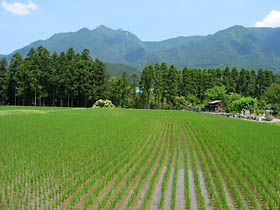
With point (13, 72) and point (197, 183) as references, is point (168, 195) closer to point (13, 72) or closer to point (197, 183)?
point (197, 183)

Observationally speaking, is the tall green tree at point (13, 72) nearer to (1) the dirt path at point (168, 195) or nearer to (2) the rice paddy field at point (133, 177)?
(2) the rice paddy field at point (133, 177)

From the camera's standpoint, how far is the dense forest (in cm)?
5053

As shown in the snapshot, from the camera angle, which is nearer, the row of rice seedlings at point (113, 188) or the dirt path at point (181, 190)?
the row of rice seedlings at point (113, 188)

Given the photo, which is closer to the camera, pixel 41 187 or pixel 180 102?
pixel 41 187

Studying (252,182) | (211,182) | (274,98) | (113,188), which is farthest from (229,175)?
(274,98)

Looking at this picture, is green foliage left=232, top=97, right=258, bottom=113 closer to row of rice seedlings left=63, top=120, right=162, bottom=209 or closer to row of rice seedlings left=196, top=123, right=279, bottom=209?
row of rice seedlings left=63, top=120, right=162, bottom=209

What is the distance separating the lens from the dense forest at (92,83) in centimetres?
5053

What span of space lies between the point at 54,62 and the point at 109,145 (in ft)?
148

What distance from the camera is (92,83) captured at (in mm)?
52844

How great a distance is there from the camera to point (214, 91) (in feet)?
192

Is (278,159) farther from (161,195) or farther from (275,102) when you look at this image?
(275,102)

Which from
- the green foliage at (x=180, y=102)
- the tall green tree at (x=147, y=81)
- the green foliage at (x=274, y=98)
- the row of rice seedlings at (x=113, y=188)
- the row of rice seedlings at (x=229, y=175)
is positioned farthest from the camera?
the tall green tree at (x=147, y=81)

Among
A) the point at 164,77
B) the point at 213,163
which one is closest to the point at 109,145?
the point at 213,163

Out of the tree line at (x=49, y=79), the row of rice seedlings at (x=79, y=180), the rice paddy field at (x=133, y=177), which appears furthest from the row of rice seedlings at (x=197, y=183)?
the tree line at (x=49, y=79)
